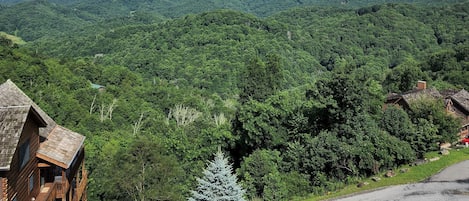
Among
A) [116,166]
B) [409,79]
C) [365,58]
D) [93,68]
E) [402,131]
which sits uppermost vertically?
[402,131]

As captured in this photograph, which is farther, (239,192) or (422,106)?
(422,106)

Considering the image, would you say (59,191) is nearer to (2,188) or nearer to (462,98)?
(2,188)

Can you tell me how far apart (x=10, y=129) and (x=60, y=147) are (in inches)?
192

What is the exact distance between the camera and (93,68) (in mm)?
75000

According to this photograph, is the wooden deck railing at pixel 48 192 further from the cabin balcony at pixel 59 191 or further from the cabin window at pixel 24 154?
the cabin window at pixel 24 154

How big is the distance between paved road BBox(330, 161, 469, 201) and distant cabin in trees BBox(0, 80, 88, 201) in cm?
1252

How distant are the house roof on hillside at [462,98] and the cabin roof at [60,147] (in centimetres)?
3689

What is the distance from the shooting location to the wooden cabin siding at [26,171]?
45.1 feet

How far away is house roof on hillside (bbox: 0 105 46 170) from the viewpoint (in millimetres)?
12969

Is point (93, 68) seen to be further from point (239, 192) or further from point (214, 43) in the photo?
point (239, 192)

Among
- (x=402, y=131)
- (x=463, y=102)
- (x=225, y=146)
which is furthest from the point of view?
(x=463, y=102)

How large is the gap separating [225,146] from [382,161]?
1338 cm

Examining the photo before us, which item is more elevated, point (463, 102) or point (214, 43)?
point (463, 102)

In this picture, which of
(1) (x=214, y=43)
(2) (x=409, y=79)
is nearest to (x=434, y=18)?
(1) (x=214, y=43)
